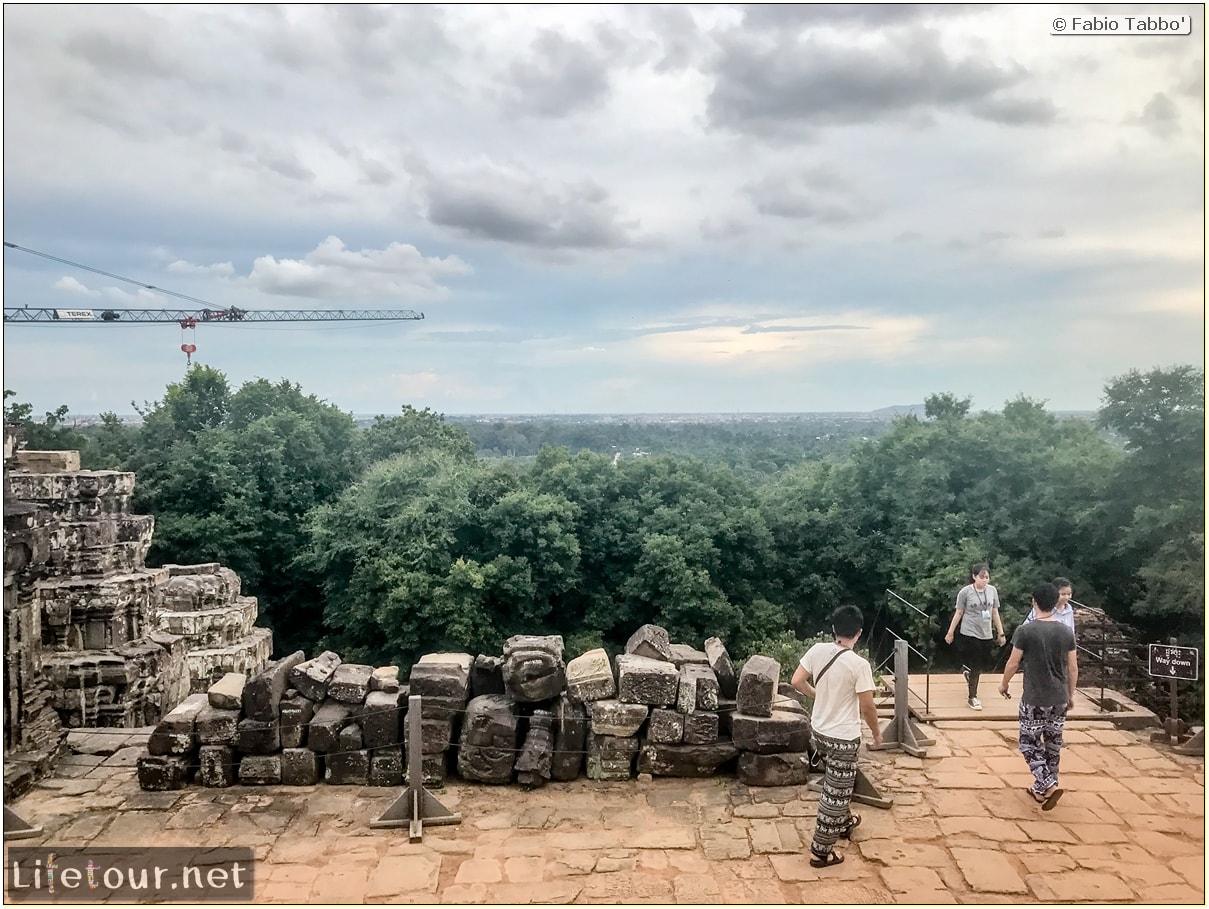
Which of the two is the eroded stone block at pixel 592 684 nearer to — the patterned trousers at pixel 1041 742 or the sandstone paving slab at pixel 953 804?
the sandstone paving slab at pixel 953 804

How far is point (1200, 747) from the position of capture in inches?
267

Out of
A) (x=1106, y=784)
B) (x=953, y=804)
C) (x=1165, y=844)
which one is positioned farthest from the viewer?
(x=1106, y=784)

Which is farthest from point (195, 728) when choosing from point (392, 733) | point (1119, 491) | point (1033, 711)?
point (1119, 491)

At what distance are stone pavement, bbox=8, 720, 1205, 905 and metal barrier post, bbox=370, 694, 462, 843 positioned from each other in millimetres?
76

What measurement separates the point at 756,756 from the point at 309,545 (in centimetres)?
2236

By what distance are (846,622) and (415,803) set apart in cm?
323

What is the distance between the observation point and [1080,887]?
500 centimetres

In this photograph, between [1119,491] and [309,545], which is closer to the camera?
[1119,491]

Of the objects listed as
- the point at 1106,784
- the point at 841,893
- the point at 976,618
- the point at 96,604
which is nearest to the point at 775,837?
the point at 841,893

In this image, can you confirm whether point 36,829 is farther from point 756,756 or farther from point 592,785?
point 756,756

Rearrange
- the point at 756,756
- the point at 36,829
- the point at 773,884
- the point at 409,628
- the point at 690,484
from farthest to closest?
the point at 690,484
the point at 409,628
the point at 756,756
the point at 36,829
the point at 773,884

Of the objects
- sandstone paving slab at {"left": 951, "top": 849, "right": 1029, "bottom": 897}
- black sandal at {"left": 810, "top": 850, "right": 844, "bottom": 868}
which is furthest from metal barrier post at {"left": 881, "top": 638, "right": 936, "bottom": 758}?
black sandal at {"left": 810, "top": 850, "right": 844, "bottom": 868}

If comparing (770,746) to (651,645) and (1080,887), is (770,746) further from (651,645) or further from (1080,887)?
(1080,887)

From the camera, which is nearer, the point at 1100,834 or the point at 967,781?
the point at 1100,834
